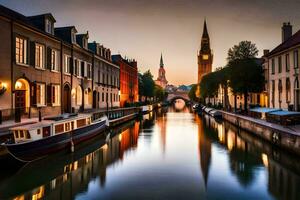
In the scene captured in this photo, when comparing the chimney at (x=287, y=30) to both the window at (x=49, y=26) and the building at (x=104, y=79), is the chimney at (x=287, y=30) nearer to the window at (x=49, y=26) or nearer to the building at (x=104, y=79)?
the building at (x=104, y=79)

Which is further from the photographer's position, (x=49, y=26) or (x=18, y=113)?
(x=49, y=26)

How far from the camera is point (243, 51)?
4488 centimetres

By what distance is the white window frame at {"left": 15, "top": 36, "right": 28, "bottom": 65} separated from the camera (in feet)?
78.2

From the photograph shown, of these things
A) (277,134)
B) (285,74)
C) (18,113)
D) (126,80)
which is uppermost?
(126,80)

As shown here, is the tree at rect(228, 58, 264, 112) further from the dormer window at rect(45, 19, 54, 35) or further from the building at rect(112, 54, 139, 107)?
the dormer window at rect(45, 19, 54, 35)

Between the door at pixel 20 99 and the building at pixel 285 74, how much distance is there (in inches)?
1059

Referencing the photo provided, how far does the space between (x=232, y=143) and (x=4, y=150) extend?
760 inches

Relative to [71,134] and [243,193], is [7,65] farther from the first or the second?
[243,193]

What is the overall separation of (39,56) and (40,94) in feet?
11.6

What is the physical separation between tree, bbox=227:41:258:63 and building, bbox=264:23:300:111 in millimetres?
4567

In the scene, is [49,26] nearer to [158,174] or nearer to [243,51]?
[158,174]

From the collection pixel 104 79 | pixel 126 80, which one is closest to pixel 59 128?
pixel 104 79

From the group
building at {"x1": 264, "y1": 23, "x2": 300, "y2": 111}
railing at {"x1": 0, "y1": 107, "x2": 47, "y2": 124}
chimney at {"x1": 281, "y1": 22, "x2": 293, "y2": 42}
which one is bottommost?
railing at {"x1": 0, "y1": 107, "x2": 47, "y2": 124}

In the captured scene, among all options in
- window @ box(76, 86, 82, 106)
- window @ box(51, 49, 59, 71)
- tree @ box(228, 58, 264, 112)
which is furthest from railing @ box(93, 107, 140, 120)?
tree @ box(228, 58, 264, 112)
